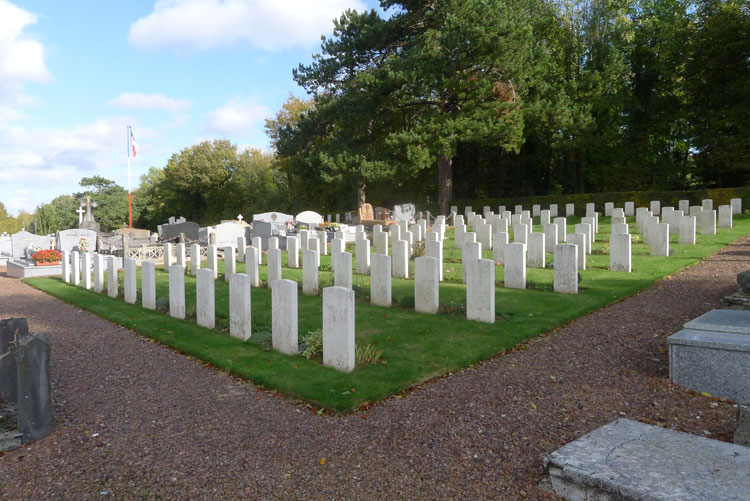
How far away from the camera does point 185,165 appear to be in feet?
168

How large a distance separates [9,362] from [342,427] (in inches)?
134

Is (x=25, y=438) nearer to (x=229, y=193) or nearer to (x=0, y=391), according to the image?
(x=0, y=391)

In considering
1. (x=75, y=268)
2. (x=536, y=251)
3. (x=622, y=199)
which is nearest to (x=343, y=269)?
(x=536, y=251)

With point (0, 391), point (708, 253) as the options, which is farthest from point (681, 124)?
point (0, 391)

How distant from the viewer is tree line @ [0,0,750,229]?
26.4 m

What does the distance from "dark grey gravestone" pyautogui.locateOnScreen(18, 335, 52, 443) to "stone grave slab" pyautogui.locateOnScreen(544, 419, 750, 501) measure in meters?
4.26

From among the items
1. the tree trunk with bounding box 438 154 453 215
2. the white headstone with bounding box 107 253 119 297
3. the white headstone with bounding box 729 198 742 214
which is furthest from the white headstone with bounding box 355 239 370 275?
the white headstone with bounding box 729 198 742 214

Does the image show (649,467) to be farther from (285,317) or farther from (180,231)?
(180,231)

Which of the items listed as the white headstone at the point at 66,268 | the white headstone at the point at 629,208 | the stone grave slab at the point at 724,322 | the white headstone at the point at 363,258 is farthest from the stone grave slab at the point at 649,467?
the white headstone at the point at 629,208

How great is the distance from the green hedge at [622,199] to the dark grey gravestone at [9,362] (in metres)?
28.1

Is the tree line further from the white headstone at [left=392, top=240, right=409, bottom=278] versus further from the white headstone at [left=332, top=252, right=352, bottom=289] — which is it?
the white headstone at [left=332, top=252, right=352, bottom=289]

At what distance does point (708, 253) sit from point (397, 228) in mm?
8981

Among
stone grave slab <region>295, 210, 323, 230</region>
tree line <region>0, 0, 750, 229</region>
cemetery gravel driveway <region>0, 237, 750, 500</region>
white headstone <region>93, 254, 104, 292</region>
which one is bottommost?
cemetery gravel driveway <region>0, 237, 750, 500</region>

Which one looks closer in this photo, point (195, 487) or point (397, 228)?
point (195, 487)
